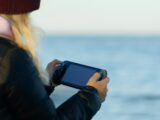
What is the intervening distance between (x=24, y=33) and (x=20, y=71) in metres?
0.12

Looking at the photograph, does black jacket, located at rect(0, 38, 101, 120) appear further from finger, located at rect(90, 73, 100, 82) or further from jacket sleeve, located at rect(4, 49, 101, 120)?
finger, located at rect(90, 73, 100, 82)

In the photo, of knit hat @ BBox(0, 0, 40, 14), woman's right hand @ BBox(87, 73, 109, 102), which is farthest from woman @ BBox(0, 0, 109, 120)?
woman's right hand @ BBox(87, 73, 109, 102)

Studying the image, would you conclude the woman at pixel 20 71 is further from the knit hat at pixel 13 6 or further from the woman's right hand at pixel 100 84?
the woman's right hand at pixel 100 84

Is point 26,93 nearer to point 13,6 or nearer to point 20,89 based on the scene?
point 20,89

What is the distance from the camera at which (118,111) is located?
10.5 m

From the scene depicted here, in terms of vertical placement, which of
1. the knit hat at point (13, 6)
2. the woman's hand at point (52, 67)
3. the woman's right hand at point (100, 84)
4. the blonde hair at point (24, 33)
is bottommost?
the woman's hand at point (52, 67)

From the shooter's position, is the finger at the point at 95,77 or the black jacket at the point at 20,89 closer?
the black jacket at the point at 20,89

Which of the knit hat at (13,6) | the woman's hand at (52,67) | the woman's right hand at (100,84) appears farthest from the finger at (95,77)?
the knit hat at (13,6)

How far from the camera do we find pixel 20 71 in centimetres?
191

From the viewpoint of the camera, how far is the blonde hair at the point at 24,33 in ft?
6.42

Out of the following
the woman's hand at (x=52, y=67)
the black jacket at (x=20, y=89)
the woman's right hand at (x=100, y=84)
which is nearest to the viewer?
the black jacket at (x=20, y=89)

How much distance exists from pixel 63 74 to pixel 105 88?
0.18m

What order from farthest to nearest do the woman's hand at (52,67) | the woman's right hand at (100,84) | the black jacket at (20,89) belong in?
the woman's hand at (52,67), the woman's right hand at (100,84), the black jacket at (20,89)

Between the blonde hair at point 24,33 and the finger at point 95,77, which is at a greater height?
the blonde hair at point 24,33
